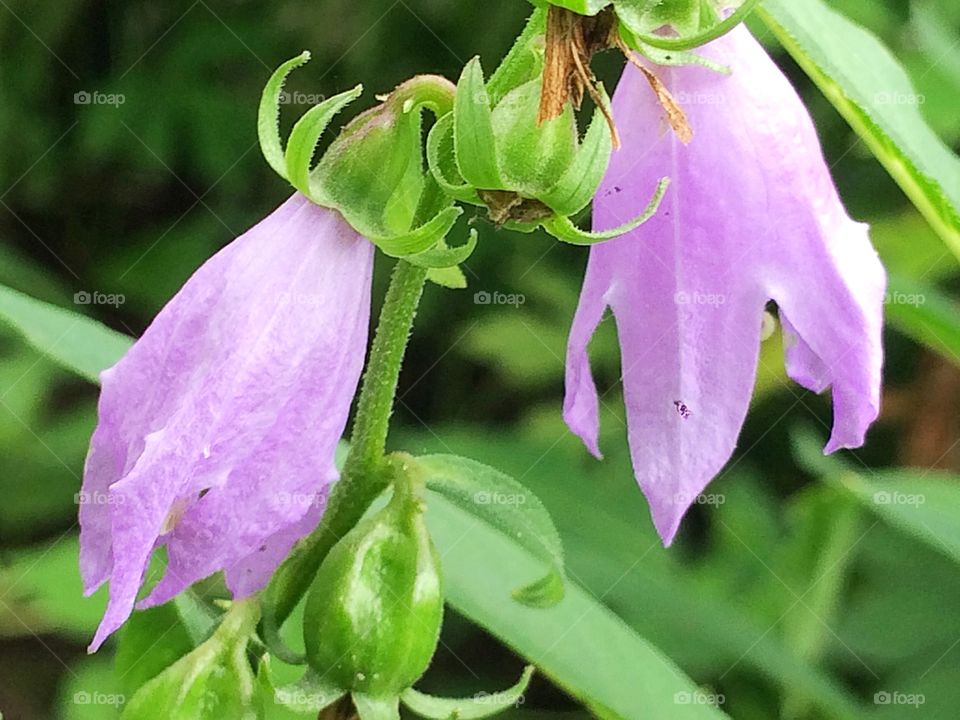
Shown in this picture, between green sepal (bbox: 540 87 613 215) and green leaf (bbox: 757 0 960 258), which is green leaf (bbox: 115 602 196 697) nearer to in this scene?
green sepal (bbox: 540 87 613 215)

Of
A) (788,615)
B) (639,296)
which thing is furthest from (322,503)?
(788,615)

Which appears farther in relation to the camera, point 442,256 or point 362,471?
point 362,471

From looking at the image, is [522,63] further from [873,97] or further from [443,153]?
[873,97]

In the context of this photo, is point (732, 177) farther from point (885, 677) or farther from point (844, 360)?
point (885, 677)
